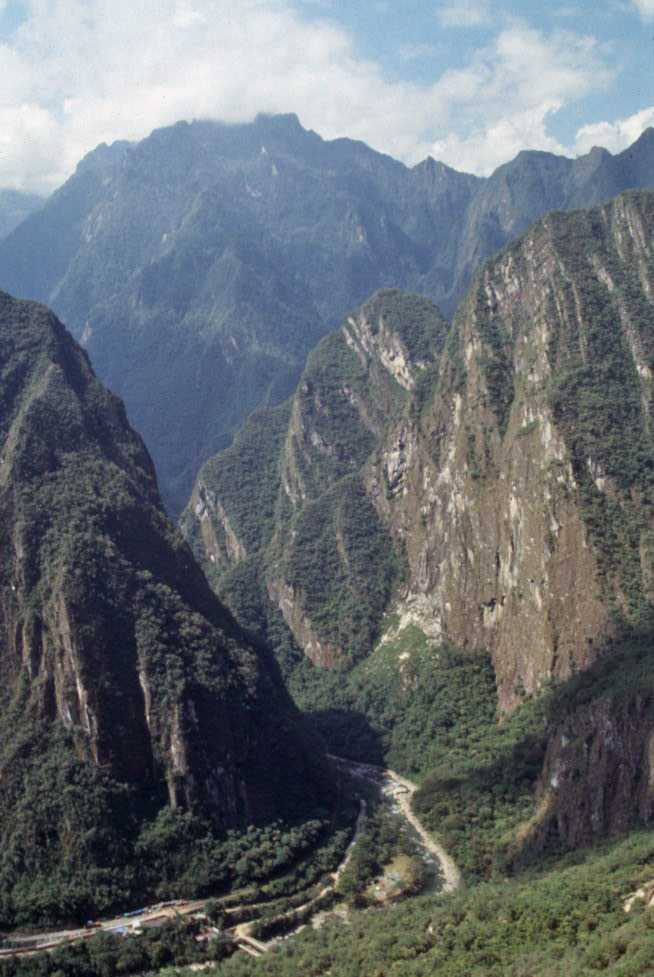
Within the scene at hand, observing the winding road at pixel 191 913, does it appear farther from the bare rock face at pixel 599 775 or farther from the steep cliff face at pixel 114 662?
the bare rock face at pixel 599 775

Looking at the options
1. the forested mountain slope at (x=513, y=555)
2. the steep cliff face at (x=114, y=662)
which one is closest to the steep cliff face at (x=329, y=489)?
the forested mountain slope at (x=513, y=555)

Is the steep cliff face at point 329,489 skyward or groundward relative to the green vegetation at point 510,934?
skyward

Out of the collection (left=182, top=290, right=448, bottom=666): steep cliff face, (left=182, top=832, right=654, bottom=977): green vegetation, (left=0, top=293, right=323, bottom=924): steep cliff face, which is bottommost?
(left=182, top=832, right=654, bottom=977): green vegetation

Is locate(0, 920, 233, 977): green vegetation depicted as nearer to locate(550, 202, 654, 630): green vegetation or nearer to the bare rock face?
the bare rock face

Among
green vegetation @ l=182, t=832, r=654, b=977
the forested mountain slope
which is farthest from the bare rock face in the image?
green vegetation @ l=182, t=832, r=654, b=977

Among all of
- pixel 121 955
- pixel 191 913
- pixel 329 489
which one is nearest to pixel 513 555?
pixel 329 489

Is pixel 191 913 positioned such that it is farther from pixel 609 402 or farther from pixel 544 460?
pixel 609 402

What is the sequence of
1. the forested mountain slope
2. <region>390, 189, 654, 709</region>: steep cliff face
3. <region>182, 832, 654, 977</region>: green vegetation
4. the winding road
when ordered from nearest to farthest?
<region>182, 832, 654, 977</region>: green vegetation < the winding road < the forested mountain slope < <region>390, 189, 654, 709</region>: steep cliff face
